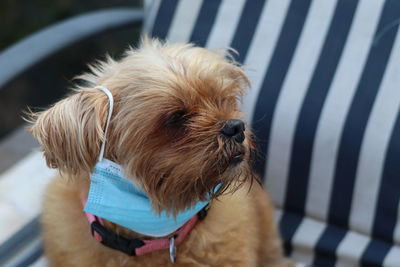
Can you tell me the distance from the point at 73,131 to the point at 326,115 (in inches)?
38.9

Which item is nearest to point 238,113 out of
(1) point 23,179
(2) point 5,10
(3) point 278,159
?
(3) point 278,159

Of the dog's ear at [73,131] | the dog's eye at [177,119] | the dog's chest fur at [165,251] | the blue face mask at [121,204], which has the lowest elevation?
the dog's chest fur at [165,251]

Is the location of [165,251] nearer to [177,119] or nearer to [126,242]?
[126,242]

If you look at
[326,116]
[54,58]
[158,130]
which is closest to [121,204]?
[158,130]

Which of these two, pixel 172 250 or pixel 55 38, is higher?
pixel 55 38

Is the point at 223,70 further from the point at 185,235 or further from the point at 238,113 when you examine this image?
the point at 185,235

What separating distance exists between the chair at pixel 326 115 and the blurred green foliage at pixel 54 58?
1878mm

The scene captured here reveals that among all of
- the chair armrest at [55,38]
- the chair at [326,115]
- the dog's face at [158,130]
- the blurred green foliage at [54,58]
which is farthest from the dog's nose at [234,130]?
the blurred green foliage at [54,58]

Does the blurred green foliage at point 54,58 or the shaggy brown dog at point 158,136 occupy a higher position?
the shaggy brown dog at point 158,136

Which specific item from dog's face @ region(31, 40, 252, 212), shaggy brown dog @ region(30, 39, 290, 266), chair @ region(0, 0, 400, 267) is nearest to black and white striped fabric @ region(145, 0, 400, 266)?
chair @ region(0, 0, 400, 267)

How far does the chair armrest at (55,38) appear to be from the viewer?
2047 mm

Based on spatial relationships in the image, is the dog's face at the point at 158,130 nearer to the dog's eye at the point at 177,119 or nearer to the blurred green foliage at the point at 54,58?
the dog's eye at the point at 177,119

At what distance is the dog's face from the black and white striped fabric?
61cm

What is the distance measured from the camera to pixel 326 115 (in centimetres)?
207
